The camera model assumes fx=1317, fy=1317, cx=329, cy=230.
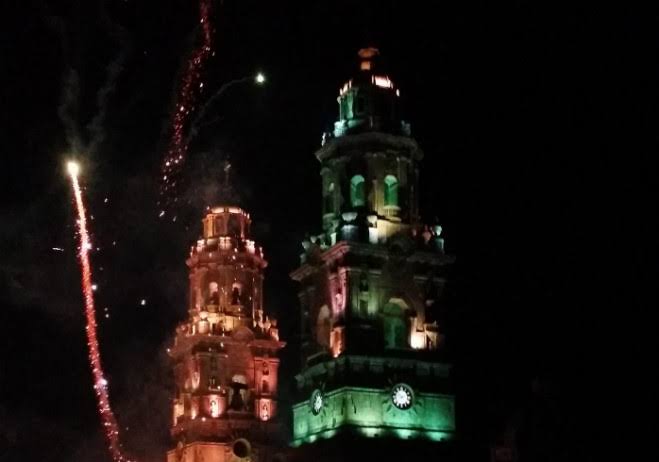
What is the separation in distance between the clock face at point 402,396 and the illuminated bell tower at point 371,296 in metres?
0.05

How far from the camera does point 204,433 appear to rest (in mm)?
75125

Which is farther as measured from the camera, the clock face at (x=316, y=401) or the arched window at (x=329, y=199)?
the arched window at (x=329, y=199)

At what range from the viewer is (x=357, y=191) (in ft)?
219

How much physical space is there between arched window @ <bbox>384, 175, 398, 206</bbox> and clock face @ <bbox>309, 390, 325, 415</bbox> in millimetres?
10317

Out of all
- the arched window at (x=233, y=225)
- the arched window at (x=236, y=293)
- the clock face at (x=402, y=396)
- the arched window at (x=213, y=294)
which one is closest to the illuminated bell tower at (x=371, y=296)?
the clock face at (x=402, y=396)

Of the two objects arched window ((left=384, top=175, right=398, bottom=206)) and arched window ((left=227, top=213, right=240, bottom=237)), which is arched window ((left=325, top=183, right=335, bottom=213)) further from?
arched window ((left=227, top=213, right=240, bottom=237))

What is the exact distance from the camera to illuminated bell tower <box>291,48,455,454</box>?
6203cm

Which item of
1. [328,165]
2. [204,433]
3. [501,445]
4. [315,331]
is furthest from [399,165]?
[204,433]

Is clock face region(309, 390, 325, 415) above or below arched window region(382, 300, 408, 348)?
below

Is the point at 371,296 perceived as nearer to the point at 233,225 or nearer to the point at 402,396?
the point at 402,396

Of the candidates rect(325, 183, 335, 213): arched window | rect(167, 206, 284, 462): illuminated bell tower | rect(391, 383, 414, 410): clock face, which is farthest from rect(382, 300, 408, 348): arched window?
rect(167, 206, 284, 462): illuminated bell tower

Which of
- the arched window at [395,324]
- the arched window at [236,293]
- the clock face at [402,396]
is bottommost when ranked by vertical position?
the clock face at [402,396]

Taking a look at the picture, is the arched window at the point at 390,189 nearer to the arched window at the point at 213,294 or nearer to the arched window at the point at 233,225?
the arched window at the point at 233,225

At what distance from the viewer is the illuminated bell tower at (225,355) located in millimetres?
75562
